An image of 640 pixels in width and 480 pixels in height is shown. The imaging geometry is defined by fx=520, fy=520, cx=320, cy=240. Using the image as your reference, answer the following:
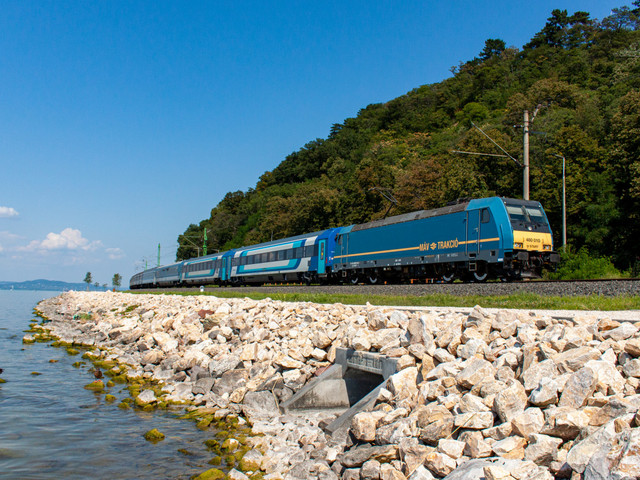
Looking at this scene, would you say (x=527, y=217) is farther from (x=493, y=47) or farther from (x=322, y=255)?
(x=493, y=47)

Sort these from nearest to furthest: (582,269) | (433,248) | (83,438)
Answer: (83,438), (433,248), (582,269)

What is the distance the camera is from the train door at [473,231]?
20.5 meters

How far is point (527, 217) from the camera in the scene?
20.4 meters

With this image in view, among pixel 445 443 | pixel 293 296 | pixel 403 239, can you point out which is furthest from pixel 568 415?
pixel 403 239

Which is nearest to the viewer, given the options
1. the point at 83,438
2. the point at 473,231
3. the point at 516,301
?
the point at 83,438

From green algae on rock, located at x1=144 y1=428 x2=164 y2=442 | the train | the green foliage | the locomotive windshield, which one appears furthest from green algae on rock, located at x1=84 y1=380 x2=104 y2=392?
the green foliage

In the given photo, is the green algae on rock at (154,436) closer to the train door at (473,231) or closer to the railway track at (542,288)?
the railway track at (542,288)

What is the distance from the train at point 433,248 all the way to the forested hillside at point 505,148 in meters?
4.49

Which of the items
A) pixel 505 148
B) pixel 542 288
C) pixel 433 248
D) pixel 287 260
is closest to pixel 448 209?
pixel 433 248

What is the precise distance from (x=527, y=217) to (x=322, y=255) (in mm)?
14189

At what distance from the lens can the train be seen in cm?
1972

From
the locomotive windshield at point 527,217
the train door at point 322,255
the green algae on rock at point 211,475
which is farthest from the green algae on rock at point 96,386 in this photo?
the train door at point 322,255

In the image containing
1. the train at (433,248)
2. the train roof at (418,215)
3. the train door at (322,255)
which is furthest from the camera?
the train door at (322,255)

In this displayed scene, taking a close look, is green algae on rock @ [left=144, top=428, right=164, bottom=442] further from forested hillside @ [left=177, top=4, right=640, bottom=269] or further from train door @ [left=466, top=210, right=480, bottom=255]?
forested hillside @ [left=177, top=4, right=640, bottom=269]
